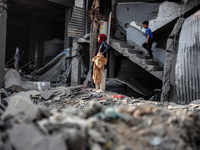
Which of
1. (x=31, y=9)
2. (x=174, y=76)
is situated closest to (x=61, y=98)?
(x=174, y=76)

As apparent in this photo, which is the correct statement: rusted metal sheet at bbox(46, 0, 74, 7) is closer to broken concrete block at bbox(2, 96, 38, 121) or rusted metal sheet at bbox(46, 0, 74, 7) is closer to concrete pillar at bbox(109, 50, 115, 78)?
concrete pillar at bbox(109, 50, 115, 78)

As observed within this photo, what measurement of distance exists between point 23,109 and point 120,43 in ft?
30.7

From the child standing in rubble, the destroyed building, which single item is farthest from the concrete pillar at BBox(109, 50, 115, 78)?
the child standing in rubble

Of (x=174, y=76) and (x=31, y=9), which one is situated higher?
(x=31, y=9)

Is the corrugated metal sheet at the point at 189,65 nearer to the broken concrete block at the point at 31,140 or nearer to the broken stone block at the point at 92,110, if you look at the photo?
the broken stone block at the point at 92,110

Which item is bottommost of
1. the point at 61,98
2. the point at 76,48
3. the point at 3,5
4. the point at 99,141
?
the point at 61,98

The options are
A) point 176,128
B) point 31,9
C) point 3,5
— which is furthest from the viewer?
point 31,9

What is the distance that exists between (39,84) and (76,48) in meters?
2.46

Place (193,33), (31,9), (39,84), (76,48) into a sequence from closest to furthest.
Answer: (193,33), (39,84), (76,48), (31,9)

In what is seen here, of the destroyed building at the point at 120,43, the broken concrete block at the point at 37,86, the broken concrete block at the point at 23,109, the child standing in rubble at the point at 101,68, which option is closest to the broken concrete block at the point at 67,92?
the child standing in rubble at the point at 101,68

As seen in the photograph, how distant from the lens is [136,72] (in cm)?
1429

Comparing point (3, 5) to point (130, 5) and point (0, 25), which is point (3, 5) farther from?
point (130, 5)

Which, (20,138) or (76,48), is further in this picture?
(76,48)

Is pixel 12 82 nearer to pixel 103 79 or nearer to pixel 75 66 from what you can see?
pixel 75 66
